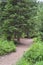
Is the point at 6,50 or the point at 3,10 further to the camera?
the point at 3,10

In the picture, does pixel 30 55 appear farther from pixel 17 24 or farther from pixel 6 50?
pixel 17 24

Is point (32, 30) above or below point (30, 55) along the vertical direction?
below

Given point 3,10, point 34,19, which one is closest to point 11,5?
point 3,10

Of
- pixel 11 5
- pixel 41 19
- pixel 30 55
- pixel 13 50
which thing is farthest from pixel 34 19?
pixel 30 55

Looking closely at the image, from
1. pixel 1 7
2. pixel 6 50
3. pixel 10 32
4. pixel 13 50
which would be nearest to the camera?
pixel 6 50

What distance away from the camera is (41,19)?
18641 millimetres

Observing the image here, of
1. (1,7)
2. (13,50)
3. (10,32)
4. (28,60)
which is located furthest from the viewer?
(1,7)

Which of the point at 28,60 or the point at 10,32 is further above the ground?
the point at 28,60

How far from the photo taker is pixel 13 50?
13891 mm

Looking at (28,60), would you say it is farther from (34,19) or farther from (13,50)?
(34,19)

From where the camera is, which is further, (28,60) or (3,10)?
(3,10)

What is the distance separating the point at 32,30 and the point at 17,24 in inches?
66.4

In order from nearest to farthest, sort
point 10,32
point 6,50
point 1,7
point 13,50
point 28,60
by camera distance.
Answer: point 28,60 < point 6,50 < point 13,50 < point 10,32 < point 1,7

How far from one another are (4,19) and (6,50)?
620 cm
